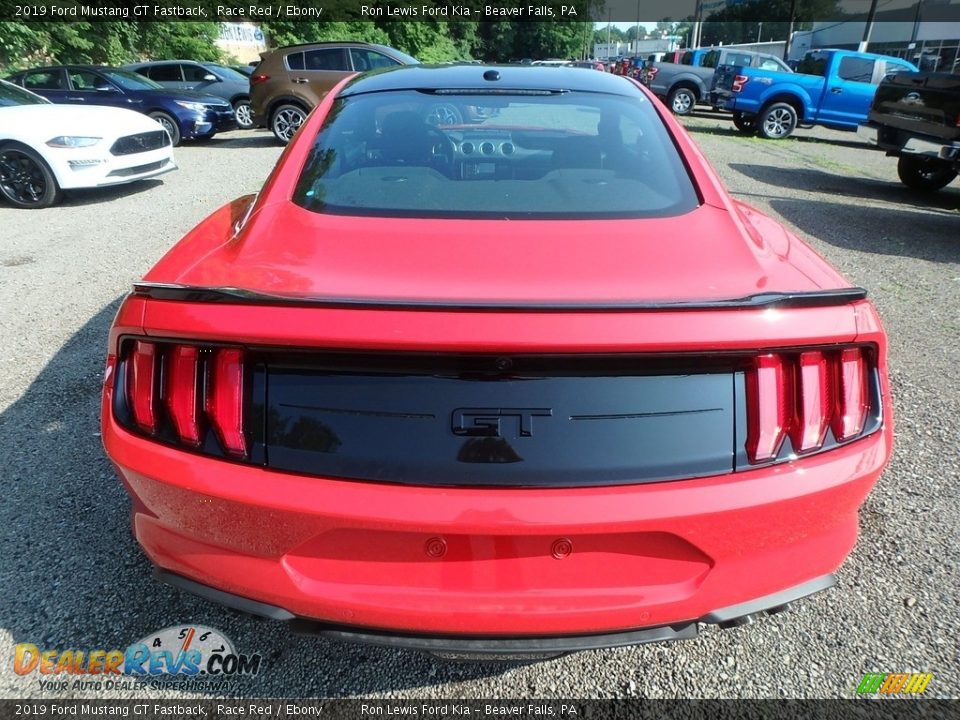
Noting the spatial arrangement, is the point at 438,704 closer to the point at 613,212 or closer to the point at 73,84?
the point at 613,212

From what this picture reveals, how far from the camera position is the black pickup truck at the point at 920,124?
730 centimetres

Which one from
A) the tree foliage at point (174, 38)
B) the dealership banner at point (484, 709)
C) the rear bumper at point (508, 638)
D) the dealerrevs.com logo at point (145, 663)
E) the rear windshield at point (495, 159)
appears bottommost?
the dealership banner at point (484, 709)

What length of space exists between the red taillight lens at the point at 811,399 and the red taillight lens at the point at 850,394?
32mm

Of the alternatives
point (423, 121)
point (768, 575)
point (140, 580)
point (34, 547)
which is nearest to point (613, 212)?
point (423, 121)

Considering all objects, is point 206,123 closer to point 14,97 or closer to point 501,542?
point 14,97

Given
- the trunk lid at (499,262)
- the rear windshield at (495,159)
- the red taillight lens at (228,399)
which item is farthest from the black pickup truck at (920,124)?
the red taillight lens at (228,399)

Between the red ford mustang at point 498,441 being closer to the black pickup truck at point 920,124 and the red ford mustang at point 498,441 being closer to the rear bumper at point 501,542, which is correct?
the rear bumper at point 501,542

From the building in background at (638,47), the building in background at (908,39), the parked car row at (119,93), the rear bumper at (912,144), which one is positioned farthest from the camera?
the building in background at (638,47)

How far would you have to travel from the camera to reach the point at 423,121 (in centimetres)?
236

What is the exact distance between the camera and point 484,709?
1.75 m

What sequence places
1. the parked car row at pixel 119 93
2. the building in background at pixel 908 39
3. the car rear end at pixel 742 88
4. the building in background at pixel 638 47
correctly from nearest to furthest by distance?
1. the parked car row at pixel 119 93
2. the car rear end at pixel 742 88
3. the building in background at pixel 908 39
4. the building in background at pixel 638 47

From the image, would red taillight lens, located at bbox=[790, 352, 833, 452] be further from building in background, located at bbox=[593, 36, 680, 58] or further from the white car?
building in background, located at bbox=[593, 36, 680, 58]

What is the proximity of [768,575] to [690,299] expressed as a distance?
0.67 meters

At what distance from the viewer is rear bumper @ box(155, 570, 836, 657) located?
1.36 m
